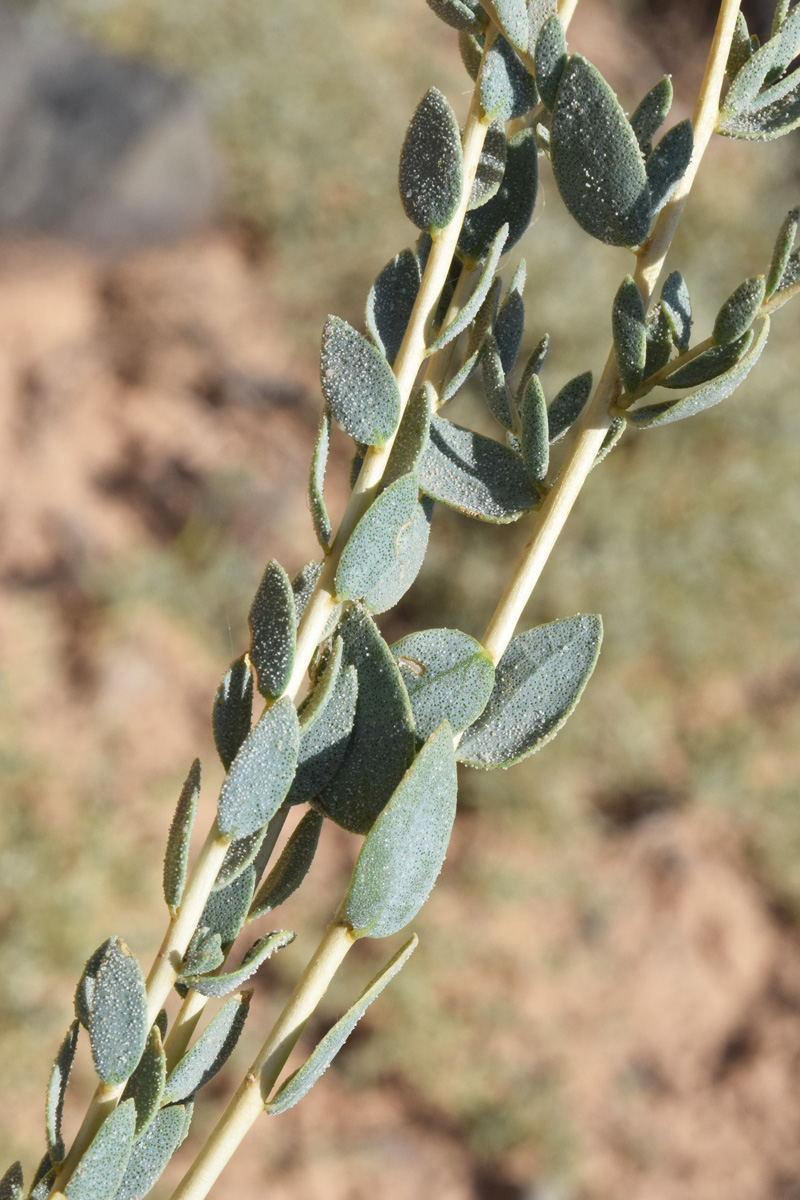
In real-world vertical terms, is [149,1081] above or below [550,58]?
below

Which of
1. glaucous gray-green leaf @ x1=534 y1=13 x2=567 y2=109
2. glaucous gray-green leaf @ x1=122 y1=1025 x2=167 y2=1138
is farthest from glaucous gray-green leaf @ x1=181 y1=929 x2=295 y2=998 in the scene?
glaucous gray-green leaf @ x1=534 y1=13 x2=567 y2=109

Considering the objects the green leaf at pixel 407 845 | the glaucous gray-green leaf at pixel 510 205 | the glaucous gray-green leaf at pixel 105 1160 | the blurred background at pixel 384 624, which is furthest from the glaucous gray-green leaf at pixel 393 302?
the blurred background at pixel 384 624

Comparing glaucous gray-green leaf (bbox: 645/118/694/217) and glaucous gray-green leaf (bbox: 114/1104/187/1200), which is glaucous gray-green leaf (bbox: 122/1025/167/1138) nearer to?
glaucous gray-green leaf (bbox: 114/1104/187/1200)

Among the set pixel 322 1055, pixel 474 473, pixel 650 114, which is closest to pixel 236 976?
pixel 322 1055

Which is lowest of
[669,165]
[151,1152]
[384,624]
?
[384,624]

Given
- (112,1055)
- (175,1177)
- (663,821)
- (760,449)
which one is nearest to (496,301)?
(112,1055)

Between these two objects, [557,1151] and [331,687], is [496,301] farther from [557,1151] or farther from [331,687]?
[557,1151]

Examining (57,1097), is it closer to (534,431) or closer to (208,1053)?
(208,1053)
